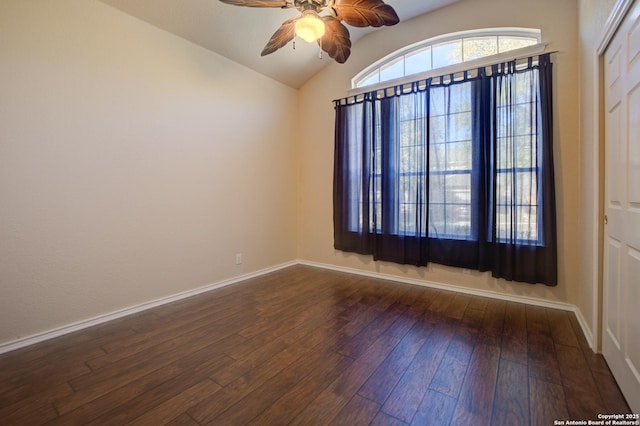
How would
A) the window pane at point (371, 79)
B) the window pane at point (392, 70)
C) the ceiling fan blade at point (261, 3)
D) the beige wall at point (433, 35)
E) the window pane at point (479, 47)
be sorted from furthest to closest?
the window pane at point (371, 79), the window pane at point (392, 70), the window pane at point (479, 47), the beige wall at point (433, 35), the ceiling fan blade at point (261, 3)

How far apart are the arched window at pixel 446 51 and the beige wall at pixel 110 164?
177 cm

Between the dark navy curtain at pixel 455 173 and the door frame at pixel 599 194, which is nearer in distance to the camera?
the door frame at pixel 599 194

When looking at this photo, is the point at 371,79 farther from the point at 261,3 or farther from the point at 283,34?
the point at 261,3

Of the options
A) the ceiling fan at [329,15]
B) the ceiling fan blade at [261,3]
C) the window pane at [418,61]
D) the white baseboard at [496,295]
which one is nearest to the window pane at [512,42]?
the window pane at [418,61]

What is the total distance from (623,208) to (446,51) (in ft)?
8.21

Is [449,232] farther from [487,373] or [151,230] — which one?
[151,230]

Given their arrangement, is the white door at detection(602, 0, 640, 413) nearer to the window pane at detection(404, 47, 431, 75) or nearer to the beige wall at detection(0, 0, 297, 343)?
the window pane at detection(404, 47, 431, 75)

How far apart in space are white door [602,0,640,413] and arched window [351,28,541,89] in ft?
4.42

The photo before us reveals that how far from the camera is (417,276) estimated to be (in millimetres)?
3320

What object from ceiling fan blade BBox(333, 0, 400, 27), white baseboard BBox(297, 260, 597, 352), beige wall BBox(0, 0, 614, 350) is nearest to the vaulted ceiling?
beige wall BBox(0, 0, 614, 350)

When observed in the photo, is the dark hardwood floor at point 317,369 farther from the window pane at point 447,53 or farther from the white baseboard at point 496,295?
the window pane at point 447,53

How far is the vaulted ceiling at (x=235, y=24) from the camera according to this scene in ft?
8.38

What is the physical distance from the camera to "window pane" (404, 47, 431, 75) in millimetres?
3246

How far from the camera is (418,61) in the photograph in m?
3.32
